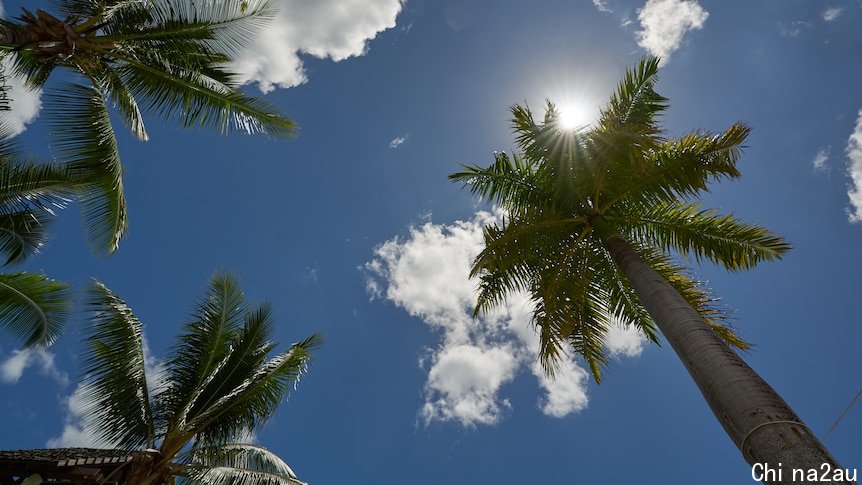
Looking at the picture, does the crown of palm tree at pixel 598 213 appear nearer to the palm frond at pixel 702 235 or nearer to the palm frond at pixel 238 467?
the palm frond at pixel 702 235

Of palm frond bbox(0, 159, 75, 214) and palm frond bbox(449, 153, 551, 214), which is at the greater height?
palm frond bbox(449, 153, 551, 214)

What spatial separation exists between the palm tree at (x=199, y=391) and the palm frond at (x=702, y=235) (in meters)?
8.15

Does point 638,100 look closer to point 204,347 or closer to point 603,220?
point 603,220

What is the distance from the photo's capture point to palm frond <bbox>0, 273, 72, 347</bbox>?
29.2 feet

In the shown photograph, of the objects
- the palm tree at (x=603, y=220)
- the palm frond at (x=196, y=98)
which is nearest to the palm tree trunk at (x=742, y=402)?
the palm tree at (x=603, y=220)

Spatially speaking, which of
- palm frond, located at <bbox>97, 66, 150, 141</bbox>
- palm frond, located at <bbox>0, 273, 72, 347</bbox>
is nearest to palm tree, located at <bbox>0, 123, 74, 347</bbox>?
palm frond, located at <bbox>0, 273, 72, 347</bbox>

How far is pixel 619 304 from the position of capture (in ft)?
34.7

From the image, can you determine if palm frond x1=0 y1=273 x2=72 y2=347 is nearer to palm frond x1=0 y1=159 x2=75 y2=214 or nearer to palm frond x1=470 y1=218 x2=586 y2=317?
palm frond x1=0 y1=159 x2=75 y2=214

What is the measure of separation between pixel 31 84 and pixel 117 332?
5149mm

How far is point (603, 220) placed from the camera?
9.41 m

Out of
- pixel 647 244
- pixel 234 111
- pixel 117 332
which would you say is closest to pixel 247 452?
pixel 117 332

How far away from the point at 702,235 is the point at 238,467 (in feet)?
34.2

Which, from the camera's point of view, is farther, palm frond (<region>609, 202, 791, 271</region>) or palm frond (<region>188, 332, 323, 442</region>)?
palm frond (<region>188, 332, 323, 442</region>)

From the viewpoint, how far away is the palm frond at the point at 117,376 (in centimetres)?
1065
